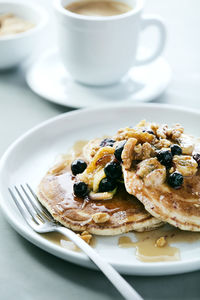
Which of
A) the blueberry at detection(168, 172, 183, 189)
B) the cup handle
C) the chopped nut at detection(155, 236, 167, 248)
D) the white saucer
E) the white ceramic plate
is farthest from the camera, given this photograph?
the cup handle

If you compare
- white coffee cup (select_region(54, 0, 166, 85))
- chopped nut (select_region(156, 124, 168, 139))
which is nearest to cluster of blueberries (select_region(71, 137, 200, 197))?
chopped nut (select_region(156, 124, 168, 139))

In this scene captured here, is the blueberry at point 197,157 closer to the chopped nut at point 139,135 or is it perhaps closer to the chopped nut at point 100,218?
the chopped nut at point 139,135

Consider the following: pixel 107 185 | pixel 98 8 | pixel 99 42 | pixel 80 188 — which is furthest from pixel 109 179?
pixel 98 8

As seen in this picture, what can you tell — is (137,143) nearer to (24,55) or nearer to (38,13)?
(24,55)

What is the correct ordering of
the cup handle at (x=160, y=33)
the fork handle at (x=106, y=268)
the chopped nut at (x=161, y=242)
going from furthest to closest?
the cup handle at (x=160, y=33)
the chopped nut at (x=161, y=242)
the fork handle at (x=106, y=268)

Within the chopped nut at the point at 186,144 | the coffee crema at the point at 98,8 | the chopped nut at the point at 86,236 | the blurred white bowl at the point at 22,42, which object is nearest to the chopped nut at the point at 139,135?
the chopped nut at the point at 186,144

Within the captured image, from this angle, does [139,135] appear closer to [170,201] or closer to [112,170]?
[112,170]

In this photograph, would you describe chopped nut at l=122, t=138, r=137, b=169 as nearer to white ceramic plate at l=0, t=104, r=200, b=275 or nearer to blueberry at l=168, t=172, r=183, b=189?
blueberry at l=168, t=172, r=183, b=189
